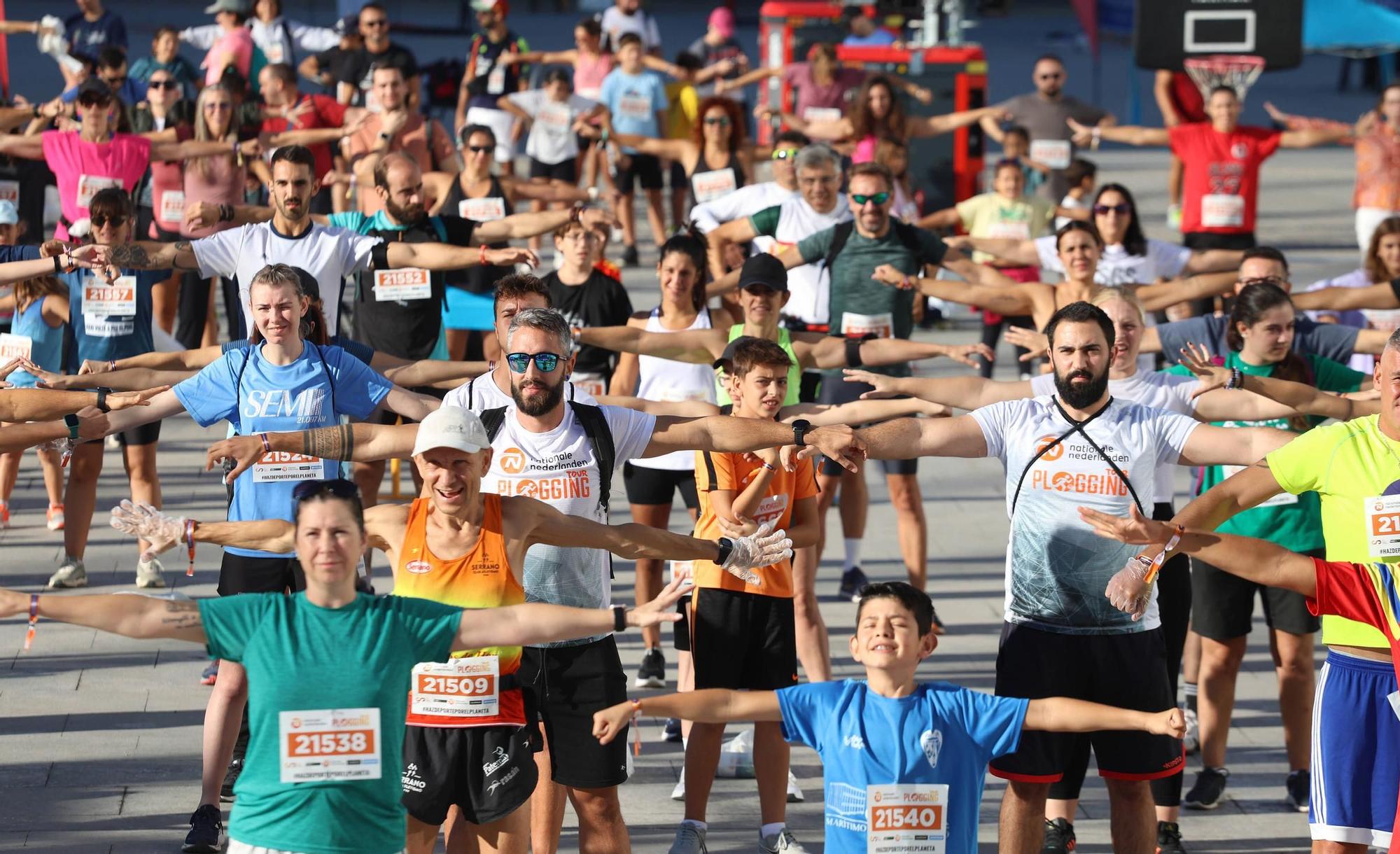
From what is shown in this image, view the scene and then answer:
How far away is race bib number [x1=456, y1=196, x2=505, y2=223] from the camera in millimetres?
11695

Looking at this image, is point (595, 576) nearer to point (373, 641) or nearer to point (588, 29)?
point (373, 641)

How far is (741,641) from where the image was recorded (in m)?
7.02

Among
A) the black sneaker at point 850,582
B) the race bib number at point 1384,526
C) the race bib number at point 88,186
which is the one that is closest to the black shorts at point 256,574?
the race bib number at point 1384,526

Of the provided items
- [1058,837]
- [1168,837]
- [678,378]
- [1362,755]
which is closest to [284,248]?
[678,378]

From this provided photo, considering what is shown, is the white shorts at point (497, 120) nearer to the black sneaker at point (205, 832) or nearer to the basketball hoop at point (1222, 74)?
the basketball hoop at point (1222, 74)

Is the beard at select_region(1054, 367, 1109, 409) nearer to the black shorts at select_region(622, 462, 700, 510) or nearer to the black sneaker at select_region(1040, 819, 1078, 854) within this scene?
the black sneaker at select_region(1040, 819, 1078, 854)

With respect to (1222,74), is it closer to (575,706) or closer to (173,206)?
(173,206)

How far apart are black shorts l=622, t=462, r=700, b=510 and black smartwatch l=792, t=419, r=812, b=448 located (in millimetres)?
1861

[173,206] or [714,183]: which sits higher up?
[714,183]

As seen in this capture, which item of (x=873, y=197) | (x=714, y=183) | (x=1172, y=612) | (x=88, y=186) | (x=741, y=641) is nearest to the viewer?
(x=741, y=641)

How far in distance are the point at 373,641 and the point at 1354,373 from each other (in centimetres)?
470

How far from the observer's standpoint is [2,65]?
16.2 metres

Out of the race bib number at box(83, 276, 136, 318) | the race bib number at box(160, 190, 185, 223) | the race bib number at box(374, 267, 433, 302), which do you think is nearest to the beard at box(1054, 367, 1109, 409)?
the race bib number at box(374, 267, 433, 302)

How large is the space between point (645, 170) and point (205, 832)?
38.8 ft
